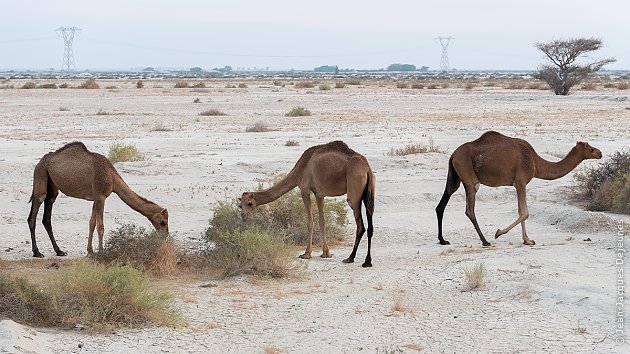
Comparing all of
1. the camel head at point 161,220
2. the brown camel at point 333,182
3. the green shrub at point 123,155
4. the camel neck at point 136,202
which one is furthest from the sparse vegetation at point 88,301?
the green shrub at point 123,155

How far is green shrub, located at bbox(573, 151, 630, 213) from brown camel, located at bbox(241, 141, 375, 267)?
580cm

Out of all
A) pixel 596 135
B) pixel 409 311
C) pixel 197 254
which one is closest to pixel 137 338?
pixel 409 311

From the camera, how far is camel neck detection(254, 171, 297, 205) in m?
12.5

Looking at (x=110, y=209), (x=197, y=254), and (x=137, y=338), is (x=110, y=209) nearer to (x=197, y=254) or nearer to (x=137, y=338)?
(x=197, y=254)

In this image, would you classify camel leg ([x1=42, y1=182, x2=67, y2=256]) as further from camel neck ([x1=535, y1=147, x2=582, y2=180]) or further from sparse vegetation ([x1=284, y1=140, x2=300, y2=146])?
sparse vegetation ([x1=284, y1=140, x2=300, y2=146])

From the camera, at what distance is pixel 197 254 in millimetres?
12383

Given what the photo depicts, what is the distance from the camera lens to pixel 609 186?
16.0m

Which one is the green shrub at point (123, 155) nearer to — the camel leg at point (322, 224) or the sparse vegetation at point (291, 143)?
the sparse vegetation at point (291, 143)

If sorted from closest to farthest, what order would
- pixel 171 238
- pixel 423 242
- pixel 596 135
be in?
pixel 171 238 → pixel 423 242 → pixel 596 135

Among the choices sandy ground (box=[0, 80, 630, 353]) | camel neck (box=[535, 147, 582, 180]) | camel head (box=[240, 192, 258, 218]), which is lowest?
sandy ground (box=[0, 80, 630, 353])

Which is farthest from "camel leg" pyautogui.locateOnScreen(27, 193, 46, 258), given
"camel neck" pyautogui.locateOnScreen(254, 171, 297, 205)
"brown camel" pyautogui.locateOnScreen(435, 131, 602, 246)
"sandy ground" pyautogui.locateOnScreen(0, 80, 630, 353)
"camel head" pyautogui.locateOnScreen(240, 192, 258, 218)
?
"brown camel" pyautogui.locateOnScreen(435, 131, 602, 246)

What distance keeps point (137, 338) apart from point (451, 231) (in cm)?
759

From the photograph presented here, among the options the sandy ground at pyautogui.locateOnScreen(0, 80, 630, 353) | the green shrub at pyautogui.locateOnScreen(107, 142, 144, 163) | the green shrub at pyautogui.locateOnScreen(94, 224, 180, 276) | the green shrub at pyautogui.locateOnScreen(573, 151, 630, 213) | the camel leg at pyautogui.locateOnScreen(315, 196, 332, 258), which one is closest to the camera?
the sandy ground at pyautogui.locateOnScreen(0, 80, 630, 353)

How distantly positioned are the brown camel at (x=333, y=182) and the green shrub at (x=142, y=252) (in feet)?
5.09
